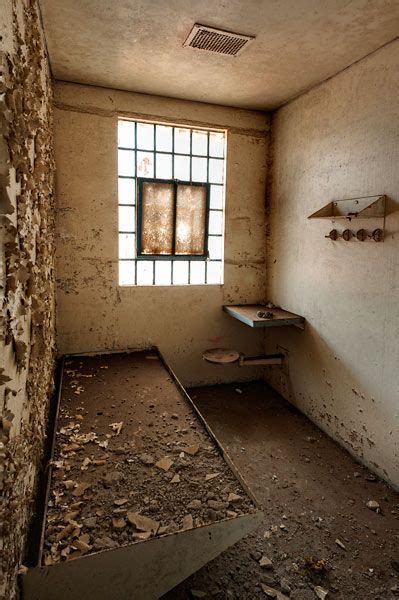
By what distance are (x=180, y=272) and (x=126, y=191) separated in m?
1.12

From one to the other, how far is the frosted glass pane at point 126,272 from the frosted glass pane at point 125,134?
1293mm

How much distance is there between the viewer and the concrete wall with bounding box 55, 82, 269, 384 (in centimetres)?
380

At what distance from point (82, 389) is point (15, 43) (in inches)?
96.3

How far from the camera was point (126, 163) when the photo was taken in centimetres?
403

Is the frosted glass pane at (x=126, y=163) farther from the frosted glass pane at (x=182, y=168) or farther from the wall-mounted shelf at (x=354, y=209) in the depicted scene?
the wall-mounted shelf at (x=354, y=209)

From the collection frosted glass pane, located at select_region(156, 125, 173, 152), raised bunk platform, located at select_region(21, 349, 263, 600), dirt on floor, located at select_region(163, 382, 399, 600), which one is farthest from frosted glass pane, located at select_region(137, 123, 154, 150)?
dirt on floor, located at select_region(163, 382, 399, 600)

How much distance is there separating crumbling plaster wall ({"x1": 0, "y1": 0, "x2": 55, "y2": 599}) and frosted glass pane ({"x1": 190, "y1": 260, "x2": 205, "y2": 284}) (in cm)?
244

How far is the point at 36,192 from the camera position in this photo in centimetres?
218

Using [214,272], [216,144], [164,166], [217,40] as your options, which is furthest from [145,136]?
[214,272]

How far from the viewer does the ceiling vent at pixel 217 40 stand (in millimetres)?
2727

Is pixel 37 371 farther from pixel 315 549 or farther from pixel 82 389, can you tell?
pixel 315 549

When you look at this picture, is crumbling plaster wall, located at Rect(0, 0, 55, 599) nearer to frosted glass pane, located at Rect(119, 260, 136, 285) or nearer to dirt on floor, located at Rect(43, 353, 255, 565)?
dirt on floor, located at Rect(43, 353, 255, 565)

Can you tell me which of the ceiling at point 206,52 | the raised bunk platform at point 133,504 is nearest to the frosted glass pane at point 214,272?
the ceiling at point 206,52

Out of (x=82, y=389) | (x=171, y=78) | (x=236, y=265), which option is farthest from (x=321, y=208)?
(x=82, y=389)
